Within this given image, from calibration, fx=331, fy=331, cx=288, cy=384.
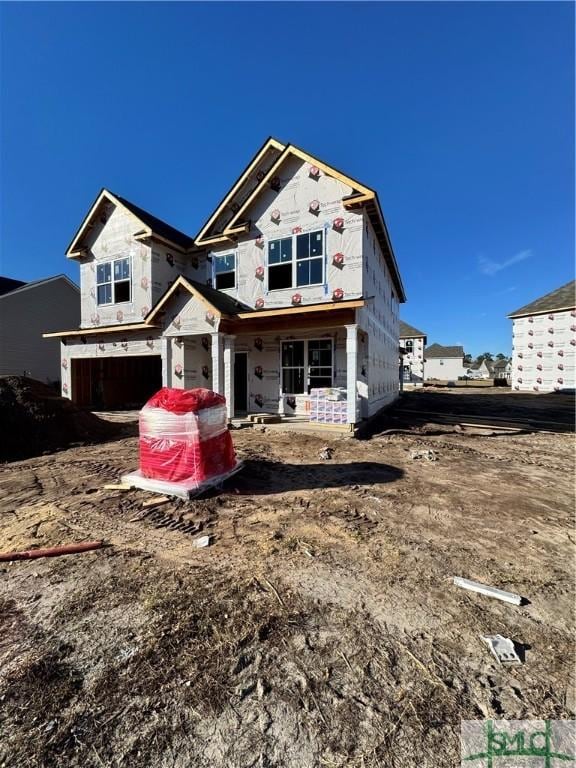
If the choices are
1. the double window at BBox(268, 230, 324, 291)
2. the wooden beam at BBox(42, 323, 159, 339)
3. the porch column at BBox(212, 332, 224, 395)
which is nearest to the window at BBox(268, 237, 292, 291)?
the double window at BBox(268, 230, 324, 291)

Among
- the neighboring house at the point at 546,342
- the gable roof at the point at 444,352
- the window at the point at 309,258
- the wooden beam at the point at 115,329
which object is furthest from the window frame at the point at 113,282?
the gable roof at the point at 444,352

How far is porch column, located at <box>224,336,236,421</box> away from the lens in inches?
446

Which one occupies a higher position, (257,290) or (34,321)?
(34,321)

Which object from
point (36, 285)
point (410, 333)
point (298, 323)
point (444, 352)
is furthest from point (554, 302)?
point (36, 285)

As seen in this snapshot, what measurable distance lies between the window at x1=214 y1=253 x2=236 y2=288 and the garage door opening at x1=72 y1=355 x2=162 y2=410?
5.10 metres

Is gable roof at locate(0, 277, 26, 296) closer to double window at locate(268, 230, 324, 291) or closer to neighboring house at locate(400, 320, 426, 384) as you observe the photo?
double window at locate(268, 230, 324, 291)

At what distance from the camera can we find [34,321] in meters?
22.3

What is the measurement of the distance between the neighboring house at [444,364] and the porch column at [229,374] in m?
54.5

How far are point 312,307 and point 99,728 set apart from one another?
31.4ft

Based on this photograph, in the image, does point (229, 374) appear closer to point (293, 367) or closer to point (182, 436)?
point (293, 367)

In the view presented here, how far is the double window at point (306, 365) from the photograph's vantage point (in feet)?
38.4

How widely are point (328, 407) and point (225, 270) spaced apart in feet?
23.5

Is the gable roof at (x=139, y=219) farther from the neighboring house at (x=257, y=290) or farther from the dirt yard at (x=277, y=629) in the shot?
the dirt yard at (x=277, y=629)

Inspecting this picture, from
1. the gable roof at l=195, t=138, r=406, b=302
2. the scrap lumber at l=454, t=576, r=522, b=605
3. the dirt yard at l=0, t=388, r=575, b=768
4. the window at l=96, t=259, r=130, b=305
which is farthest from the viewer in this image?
the window at l=96, t=259, r=130, b=305
